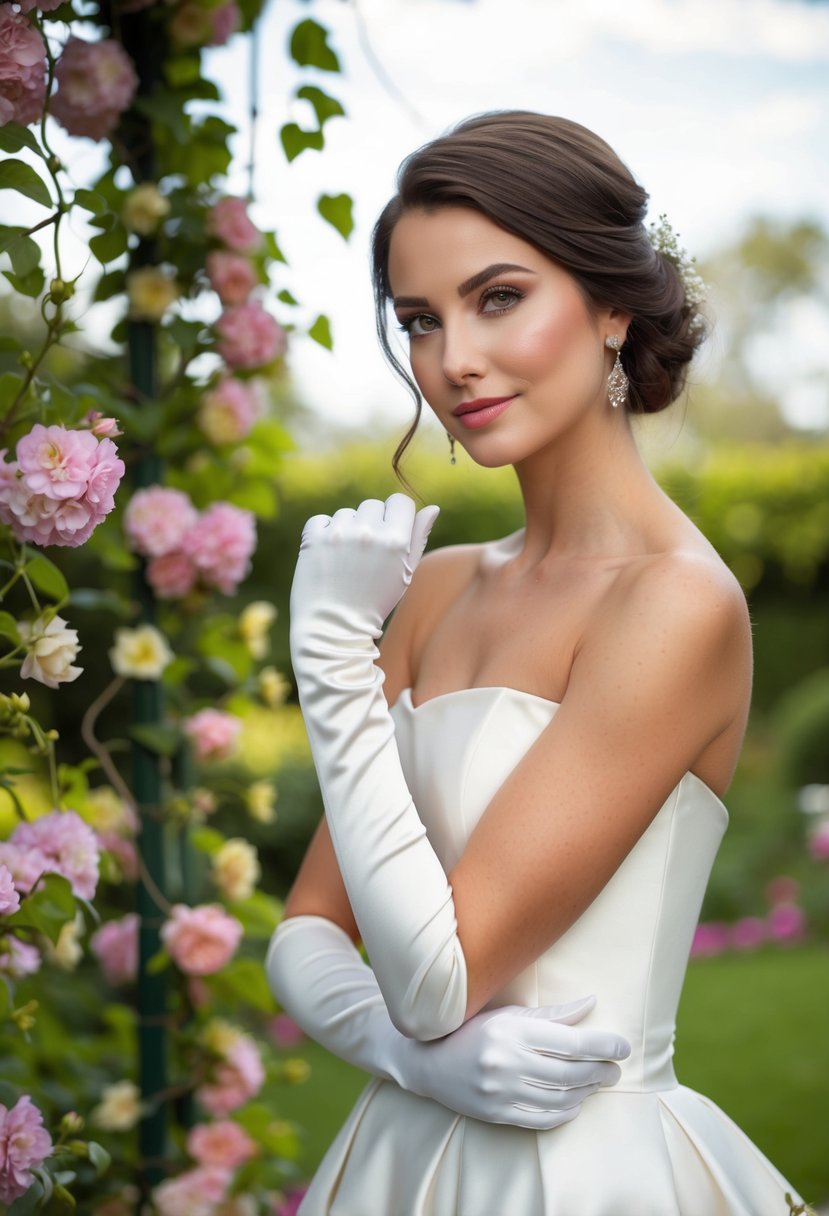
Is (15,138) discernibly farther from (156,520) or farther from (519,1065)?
(519,1065)

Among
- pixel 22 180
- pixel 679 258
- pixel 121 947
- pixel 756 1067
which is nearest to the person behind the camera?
pixel 22 180

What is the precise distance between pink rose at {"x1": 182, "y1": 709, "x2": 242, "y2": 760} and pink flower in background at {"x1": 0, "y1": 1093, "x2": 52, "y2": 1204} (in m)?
0.97

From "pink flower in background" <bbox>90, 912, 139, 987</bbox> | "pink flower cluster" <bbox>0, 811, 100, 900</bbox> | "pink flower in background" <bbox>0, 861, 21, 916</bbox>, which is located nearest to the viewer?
"pink flower in background" <bbox>0, 861, 21, 916</bbox>

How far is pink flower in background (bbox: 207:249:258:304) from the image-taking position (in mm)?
2326

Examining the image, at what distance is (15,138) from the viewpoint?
1.52 metres

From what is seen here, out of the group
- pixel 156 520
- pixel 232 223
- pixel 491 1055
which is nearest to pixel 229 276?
pixel 232 223

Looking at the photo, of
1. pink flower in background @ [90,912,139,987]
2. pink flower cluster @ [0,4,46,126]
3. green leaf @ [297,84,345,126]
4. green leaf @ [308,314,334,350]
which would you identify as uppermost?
green leaf @ [297,84,345,126]

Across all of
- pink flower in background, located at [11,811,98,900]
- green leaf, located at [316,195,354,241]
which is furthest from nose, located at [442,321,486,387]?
pink flower in background, located at [11,811,98,900]

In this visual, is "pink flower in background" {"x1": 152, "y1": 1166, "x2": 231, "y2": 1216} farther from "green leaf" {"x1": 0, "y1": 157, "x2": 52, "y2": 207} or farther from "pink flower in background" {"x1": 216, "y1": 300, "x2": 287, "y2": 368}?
"green leaf" {"x1": 0, "y1": 157, "x2": 52, "y2": 207}

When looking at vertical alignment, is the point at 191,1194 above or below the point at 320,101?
below

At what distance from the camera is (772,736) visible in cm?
1182

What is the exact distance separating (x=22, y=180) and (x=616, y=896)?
117cm

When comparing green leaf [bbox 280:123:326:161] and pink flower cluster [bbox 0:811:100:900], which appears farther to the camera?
green leaf [bbox 280:123:326:161]

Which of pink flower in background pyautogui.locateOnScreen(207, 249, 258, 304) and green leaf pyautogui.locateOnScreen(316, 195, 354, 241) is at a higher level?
green leaf pyautogui.locateOnScreen(316, 195, 354, 241)
